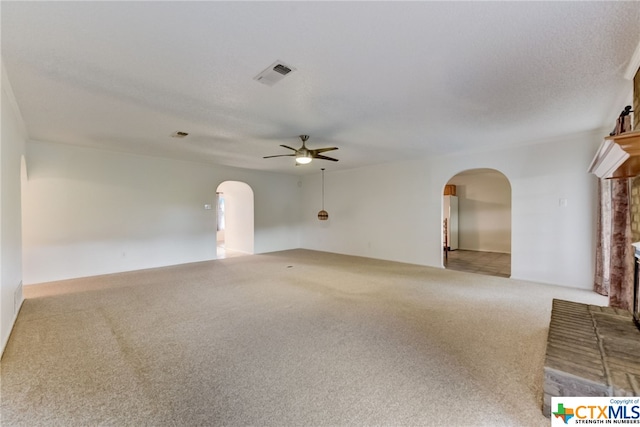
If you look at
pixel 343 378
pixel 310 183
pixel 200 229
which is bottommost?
pixel 343 378

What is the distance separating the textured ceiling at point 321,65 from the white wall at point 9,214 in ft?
0.88

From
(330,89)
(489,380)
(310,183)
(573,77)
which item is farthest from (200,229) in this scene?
(573,77)

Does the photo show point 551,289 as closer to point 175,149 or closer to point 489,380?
point 489,380

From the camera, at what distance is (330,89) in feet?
9.16

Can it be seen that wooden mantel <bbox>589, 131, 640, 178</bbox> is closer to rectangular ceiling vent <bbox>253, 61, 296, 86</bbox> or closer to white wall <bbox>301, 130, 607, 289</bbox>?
white wall <bbox>301, 130, 607, 289</bbox>

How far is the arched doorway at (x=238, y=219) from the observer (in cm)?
829

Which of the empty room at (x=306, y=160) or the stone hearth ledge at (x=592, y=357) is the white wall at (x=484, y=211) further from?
the stone hearth ledge at (x=592, y=357)

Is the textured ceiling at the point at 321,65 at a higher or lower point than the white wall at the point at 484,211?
higher

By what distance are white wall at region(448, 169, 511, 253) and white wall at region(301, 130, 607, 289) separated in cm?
310

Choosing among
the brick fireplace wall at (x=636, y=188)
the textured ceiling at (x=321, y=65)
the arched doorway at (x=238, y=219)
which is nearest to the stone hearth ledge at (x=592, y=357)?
the brick fireplace wall at (x=636, y=188)

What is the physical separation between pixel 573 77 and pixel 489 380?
2790 mm

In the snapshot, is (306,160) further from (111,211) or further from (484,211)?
(484,211)

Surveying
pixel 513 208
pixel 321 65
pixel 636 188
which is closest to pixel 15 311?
pixel 321 65

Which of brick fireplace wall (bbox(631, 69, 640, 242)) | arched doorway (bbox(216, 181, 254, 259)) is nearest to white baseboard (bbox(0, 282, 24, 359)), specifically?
arched doorway (bbox(216, 181, 254, 259))
